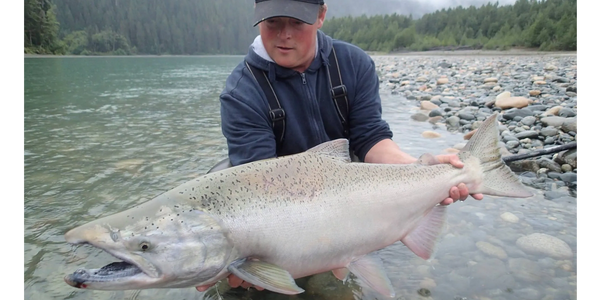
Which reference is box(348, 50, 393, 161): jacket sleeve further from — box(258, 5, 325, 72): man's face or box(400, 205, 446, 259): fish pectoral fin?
box(400, 205, 446, 259): fish pectoral fin

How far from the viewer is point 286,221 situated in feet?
6.09

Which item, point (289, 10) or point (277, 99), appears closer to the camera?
point (289, 10)

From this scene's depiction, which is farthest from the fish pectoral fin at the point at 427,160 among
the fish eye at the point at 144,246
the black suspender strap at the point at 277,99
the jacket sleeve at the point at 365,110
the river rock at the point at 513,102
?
the river rock at the point at 513,102

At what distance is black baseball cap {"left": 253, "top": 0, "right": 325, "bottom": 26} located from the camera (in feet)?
8.05

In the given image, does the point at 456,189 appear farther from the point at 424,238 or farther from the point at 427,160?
the point at 424,238

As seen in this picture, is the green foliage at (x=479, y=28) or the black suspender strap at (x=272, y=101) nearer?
the black suspender strap at (x=272, y=101)

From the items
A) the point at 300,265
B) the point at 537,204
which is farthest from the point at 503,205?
the point at 300,265

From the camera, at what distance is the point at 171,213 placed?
169cm

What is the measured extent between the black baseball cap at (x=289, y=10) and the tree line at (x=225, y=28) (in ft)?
4.42

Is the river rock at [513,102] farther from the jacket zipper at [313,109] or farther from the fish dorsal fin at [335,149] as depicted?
the fish dorsal fin at [335,149]

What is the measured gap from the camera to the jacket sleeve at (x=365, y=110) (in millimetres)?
3018

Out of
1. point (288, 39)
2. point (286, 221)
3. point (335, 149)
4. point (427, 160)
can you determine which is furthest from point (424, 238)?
point (288, 39)

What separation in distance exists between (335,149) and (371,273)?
693 mm
